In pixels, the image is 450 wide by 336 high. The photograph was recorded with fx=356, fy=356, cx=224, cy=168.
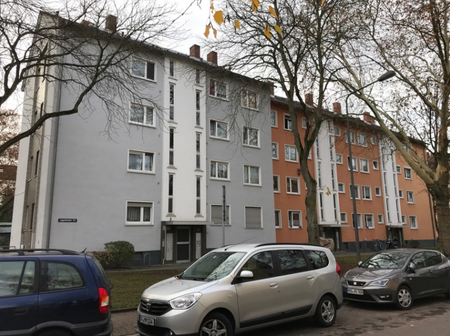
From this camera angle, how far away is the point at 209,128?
23812 mm

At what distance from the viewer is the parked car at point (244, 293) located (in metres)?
5.62

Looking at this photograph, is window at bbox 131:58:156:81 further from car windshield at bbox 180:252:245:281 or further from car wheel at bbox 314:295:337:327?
car wheel at bbox 314:295:337:327

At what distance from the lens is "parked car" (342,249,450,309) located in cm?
900

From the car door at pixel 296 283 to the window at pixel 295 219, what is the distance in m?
20.8

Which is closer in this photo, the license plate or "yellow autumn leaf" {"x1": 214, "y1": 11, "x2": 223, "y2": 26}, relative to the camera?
"yellow autumn leaf" {"x1": 214, "y1": 11, "x2": 223, "y2": 26}

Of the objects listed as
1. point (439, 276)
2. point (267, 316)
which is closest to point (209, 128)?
point (439, 276)

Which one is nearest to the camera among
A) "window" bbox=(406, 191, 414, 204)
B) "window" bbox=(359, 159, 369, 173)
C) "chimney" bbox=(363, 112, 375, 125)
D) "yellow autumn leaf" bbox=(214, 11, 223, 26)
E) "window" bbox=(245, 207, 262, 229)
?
"yellow autumn leaf" bbox=(214, 11, 223, 26)

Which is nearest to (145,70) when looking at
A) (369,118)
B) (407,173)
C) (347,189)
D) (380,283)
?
(380,283)

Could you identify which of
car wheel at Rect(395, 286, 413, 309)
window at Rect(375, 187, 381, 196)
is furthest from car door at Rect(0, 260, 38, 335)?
window at Rect(375, 187, 381, 196)

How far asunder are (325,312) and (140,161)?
15.4 metres

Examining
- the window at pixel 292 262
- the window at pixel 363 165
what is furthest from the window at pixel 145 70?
the window at pixel 363 165

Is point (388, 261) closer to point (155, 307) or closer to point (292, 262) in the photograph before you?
point (292, 262)

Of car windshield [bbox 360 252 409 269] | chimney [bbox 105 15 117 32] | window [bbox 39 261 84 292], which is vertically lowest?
car windshield [bbox 360 252 409 269]

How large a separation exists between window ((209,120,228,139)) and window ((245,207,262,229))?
535 cm
